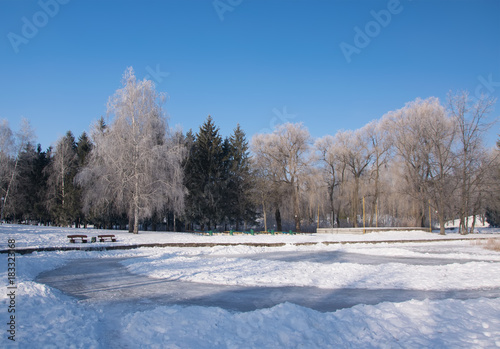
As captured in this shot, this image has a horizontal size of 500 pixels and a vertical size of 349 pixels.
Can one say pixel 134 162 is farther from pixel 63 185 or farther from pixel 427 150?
pixel 427 150

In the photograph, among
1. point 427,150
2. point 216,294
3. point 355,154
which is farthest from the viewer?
point 355,154

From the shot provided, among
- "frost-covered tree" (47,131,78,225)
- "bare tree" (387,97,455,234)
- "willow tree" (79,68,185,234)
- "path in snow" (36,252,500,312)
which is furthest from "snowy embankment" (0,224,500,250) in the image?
"path in snow" (36,252,500,312)

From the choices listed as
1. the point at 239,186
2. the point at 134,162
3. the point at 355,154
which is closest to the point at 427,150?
the point at 355,154

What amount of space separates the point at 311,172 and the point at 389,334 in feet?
124

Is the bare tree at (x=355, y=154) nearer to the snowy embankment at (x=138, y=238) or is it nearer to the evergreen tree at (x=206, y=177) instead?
the snowy embankment at (x=138, y=238)

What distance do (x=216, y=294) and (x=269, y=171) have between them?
113 ft

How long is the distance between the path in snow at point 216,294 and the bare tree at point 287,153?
105 ft

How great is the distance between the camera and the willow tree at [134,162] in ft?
101

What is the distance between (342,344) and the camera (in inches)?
213

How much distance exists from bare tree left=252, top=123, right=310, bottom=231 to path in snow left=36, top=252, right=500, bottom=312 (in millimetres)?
32017

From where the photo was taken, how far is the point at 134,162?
3120 centimetres

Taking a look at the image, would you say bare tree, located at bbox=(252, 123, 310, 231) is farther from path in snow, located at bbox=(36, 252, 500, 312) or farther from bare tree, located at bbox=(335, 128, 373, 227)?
path in snow, located at bbox=(36, 252, 500, 312)

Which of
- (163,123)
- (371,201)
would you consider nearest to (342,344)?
(163,123)

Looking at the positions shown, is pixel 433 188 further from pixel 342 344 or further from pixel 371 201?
pixel 342 344
